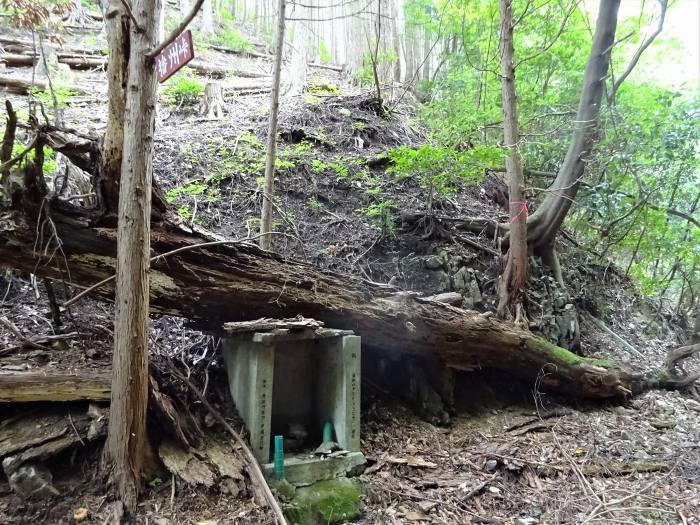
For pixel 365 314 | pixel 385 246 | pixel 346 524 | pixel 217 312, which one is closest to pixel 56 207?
pixel 217 312

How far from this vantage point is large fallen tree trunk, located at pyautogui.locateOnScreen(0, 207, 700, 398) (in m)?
3.31

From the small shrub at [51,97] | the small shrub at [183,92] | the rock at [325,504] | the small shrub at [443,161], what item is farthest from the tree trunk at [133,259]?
the small shrub at [183,92]

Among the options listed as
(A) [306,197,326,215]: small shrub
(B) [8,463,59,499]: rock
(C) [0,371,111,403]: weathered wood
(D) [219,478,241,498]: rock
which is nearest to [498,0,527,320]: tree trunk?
(A) [306,197,326,215]: small shrub

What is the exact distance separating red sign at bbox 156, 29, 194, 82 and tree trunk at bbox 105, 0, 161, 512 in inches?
5.9

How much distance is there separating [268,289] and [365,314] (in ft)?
3.54

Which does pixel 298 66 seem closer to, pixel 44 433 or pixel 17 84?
pixel 17 84

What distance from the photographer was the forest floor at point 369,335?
3494mm

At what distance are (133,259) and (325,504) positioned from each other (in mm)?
2373

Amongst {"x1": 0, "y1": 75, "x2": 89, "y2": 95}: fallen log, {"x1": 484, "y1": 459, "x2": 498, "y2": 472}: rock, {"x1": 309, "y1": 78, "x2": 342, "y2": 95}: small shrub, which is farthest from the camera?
{"x1": 309, "y1": 78, "x2": 342, "y2": 95}: small shrub

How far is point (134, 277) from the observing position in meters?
2.79

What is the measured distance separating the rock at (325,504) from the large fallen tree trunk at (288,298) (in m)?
1.51

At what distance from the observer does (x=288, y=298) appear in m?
4.24

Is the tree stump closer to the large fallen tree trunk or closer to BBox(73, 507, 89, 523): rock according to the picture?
the large fallen tree trunk

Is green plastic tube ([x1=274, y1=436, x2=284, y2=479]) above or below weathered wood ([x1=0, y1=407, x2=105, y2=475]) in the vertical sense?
below
